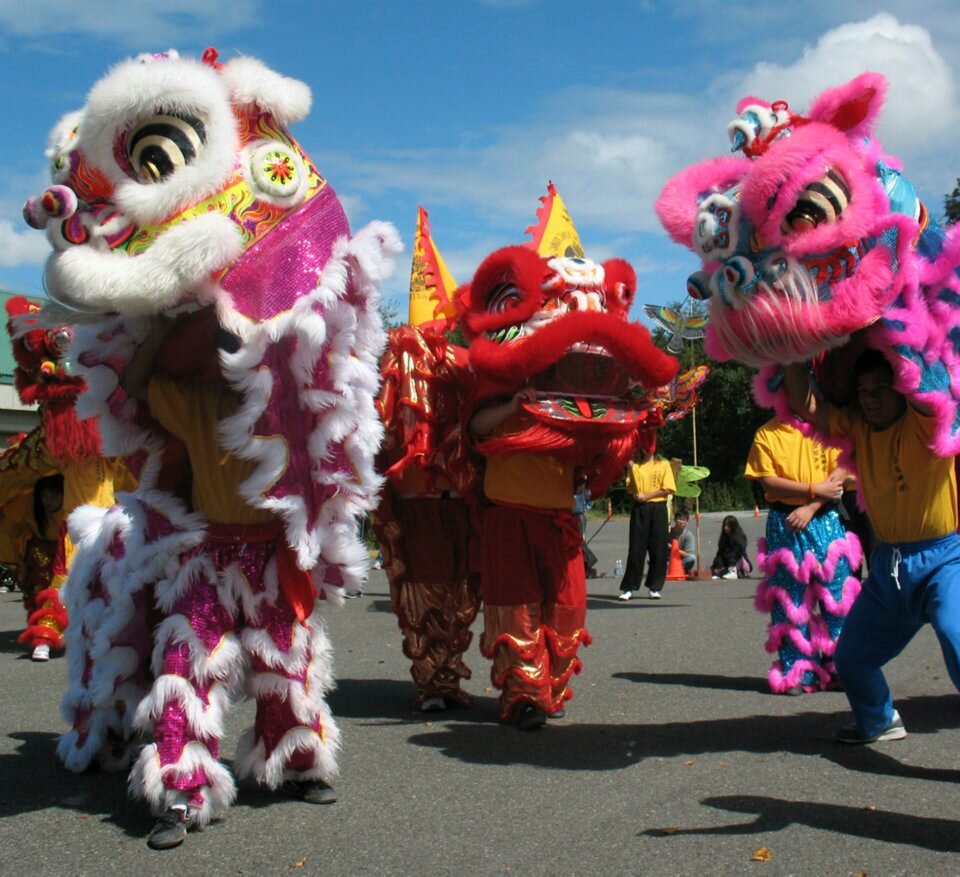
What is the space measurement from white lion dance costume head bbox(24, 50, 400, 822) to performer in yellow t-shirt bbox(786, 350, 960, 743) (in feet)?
6.15

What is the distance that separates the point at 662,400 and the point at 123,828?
3.17 metres

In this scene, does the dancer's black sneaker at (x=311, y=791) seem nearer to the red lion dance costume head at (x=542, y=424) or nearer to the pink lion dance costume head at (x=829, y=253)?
the red lion dance costume head at (x=542, y=424)

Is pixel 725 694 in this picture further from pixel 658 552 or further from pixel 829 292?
pixel 658 552

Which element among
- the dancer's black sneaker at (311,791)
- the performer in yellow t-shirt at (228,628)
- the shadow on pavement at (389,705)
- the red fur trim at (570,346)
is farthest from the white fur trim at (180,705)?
the red fur trim at (570,346)

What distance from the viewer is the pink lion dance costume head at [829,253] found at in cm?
411

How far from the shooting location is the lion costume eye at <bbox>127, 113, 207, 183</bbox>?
12.7 ft

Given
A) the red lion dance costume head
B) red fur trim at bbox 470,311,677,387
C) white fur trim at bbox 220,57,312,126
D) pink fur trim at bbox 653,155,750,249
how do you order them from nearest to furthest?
white fur trim at bbox 220,57,312,126 → pink fur trim at bbox 653,155,750,249 → red fur trim at bbox 470,311,677,387 → the red lion dance costume head

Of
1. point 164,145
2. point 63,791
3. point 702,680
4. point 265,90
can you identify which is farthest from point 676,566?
point 164,145

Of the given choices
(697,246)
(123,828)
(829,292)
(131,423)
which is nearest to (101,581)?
(131,423)

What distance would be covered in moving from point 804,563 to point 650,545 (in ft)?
21.0

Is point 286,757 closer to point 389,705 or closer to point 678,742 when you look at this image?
point 678,742

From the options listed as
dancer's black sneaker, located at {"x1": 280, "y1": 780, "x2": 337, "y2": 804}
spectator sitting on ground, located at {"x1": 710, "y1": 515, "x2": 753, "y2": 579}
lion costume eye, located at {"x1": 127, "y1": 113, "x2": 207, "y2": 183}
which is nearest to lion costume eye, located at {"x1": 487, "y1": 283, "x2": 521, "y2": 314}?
lion costume eye, located at {"x1": 127, "y1": 113, "x2": 207, "y2": 183}

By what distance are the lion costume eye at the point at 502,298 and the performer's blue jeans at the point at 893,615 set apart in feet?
6.38

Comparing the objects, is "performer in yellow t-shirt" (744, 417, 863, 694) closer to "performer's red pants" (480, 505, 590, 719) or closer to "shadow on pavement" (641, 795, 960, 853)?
"performer's red pants" (480, 505, 590, 719)
